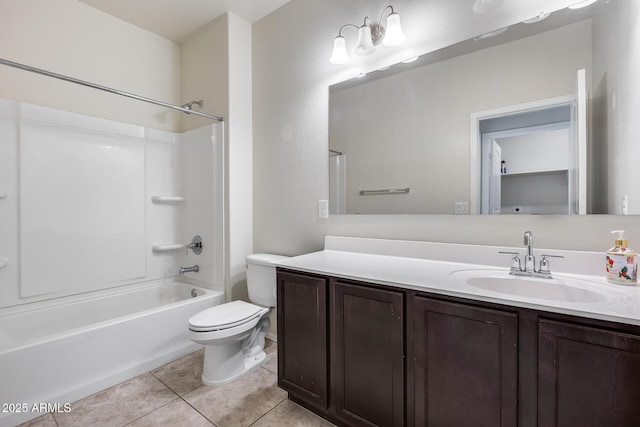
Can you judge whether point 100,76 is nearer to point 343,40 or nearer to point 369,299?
point 343,40

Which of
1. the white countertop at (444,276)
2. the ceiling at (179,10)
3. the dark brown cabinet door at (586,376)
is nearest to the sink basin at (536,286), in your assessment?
the white countertop at (444,276)

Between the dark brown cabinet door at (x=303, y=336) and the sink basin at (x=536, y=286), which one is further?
the dark brown cabinet door at (x=303, y=336)

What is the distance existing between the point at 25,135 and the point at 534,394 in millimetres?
3045

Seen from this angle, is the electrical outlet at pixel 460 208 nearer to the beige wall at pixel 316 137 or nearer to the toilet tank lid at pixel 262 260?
the beige wall at pixel 316 137

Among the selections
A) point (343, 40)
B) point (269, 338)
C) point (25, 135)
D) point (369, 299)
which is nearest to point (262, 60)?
point (343, 40)

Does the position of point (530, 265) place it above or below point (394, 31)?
below

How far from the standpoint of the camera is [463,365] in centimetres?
101

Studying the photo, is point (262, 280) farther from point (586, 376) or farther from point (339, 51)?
point (586, 376)

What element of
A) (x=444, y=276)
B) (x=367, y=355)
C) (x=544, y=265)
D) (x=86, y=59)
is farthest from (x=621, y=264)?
(x=86, y=59)

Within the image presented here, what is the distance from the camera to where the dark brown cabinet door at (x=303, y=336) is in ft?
4.56

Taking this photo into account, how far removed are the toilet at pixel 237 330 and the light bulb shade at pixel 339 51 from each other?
4.56 ft

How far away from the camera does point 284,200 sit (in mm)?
2285

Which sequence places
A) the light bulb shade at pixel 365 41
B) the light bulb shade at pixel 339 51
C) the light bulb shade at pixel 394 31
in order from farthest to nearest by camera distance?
1. the light bulb shade at pixel 339 51
2. the light bulb shade at pixel 365 41
3. the light bulb shade at pixel 394 31

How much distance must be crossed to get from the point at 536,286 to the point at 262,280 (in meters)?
1.61
